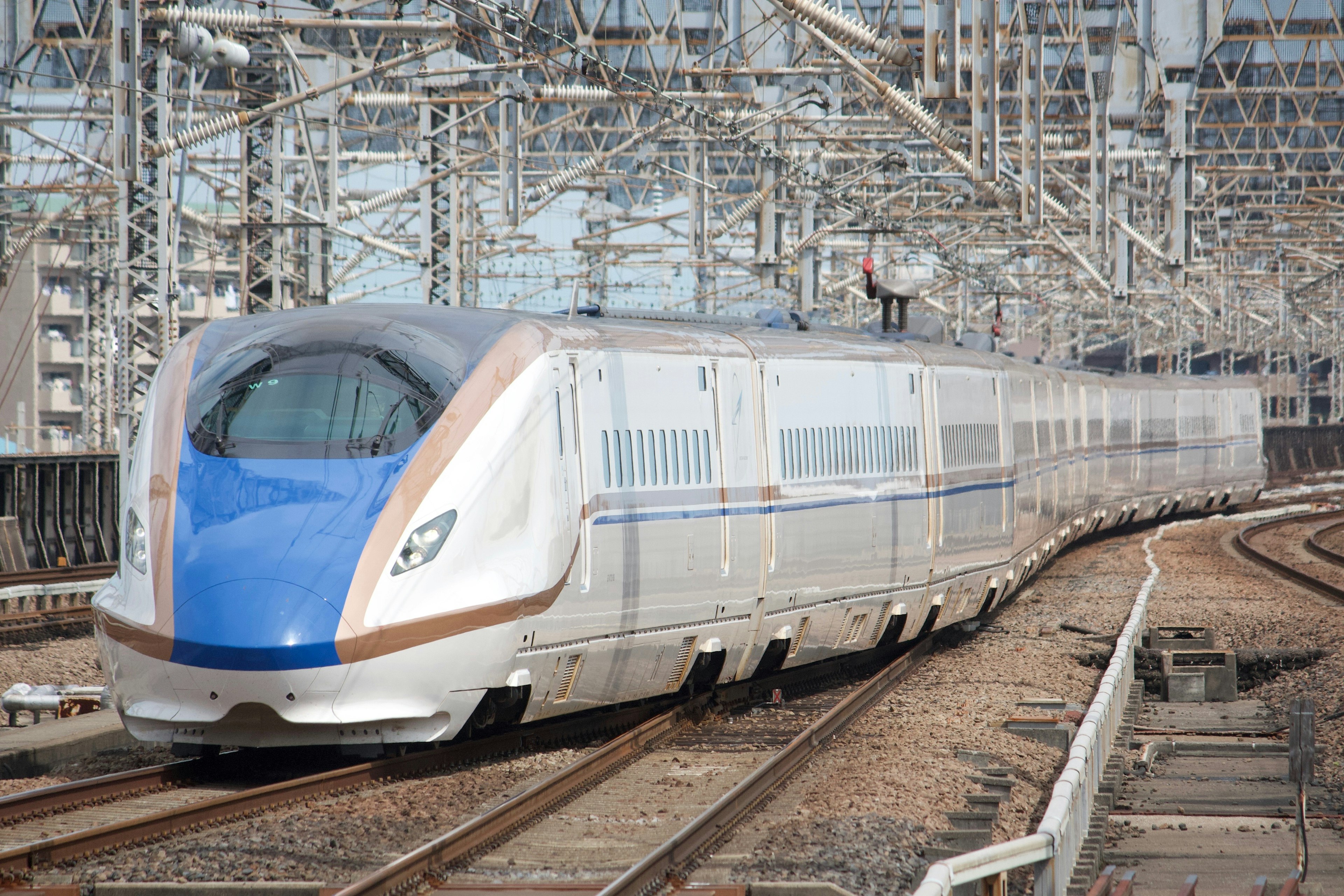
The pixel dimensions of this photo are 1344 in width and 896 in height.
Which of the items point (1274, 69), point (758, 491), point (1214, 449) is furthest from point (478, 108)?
point (1214, 449)

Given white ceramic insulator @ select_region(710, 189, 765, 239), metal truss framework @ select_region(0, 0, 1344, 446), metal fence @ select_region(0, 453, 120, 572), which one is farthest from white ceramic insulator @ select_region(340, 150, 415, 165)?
metal fence @ select_region(0, 453, 120, 572)

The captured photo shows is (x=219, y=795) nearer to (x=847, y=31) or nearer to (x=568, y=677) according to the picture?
(x=568, y=677)

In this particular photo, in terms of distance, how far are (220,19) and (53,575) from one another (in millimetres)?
7757

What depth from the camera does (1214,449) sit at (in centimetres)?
4728

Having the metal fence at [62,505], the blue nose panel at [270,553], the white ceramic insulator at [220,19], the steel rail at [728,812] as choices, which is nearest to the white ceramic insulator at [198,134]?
the white ceramic insulator at [220,19]

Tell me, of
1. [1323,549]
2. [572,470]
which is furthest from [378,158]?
[572,470]

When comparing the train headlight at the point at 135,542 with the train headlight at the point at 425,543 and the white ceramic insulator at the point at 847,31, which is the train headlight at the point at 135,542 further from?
the white ceramic insulator at the point at 847,31

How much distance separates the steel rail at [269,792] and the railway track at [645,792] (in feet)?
1.85

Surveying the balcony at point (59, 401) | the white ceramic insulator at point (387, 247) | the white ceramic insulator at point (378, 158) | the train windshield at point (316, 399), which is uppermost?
the white ceramic insulator at point (378, 158)

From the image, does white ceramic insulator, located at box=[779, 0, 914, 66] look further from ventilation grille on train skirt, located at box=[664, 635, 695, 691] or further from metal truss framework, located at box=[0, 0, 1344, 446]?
ventilation grille on train skirt, located at box=[664, 635, 695, 691]

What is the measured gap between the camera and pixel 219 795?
9.30 metres

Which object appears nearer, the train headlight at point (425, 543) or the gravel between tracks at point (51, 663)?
the train headlight at point (425, 543)

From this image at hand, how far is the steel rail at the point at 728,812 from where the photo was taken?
24.6 ft

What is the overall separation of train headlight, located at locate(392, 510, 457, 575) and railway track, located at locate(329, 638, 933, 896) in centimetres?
138
